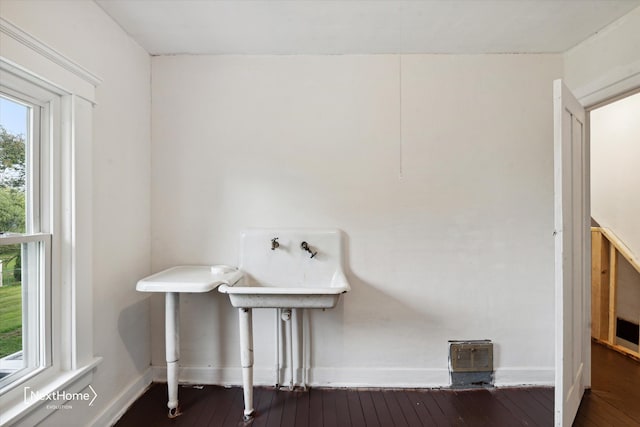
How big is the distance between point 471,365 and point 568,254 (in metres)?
0.97

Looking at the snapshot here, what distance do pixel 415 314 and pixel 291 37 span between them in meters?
1.98

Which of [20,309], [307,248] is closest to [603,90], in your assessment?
[307,248]

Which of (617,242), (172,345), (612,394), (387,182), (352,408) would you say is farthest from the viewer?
(617,242)

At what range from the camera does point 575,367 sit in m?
1.68

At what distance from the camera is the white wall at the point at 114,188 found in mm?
1408

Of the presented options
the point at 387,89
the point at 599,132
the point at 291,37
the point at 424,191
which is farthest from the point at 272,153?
the point at 599,132

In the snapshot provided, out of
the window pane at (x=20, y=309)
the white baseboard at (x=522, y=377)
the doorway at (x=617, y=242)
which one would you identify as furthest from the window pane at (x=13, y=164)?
the doorway at (x=617, y=242)

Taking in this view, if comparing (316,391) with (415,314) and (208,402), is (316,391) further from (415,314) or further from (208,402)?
(415,314)

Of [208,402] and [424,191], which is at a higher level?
[424,191]

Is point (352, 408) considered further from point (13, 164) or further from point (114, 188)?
point (13, 164)

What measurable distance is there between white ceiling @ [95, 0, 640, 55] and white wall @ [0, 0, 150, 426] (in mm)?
208

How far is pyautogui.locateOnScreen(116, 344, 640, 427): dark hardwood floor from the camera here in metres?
1.65

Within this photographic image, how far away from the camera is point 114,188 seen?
169 cm

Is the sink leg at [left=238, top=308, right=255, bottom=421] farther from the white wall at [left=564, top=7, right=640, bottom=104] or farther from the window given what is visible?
the white wall at [left=564, top=7, right=640, bottom=104]
